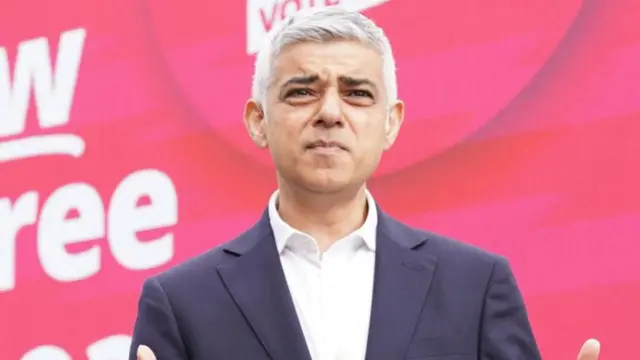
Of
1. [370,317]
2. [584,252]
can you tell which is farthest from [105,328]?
[370,317]

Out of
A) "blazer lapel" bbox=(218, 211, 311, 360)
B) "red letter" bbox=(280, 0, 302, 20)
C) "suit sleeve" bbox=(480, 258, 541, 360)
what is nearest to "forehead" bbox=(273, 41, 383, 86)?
"blazer lapel" bbox=(218, 211, 311, 360)

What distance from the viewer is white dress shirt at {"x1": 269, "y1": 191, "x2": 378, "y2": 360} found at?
170 centimetres

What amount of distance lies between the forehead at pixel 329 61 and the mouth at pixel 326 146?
10cm

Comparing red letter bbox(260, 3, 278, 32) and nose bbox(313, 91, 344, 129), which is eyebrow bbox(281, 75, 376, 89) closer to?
nose bbox(313, 91, 344, 129)

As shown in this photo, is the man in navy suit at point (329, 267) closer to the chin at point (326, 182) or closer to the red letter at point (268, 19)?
the chin at point (326, 182)

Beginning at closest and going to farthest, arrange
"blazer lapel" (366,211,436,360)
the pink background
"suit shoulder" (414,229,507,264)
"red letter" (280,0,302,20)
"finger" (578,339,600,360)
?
"finger" (578,339,600,360) → "blazer lapel" (366,211,436,360) → "suit shoulder" (414,229,507,264) → the pink background → "red letter" (280,0,302,20)

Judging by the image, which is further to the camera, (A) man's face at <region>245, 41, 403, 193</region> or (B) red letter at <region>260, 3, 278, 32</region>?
(B) red letter at <region>260, 3, 278, 32</region>

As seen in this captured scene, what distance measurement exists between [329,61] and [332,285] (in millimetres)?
330

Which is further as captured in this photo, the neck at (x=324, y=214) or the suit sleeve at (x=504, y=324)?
the neck at (x=324, y=214)

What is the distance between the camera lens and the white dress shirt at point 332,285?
5.57ft

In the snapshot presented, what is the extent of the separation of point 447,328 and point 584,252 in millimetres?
918

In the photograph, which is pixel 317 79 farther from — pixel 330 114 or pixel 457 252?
pixel 457 252

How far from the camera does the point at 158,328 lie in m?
1.70

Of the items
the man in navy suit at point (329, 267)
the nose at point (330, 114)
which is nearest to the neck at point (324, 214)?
the man in navy suit at point (329, 267)
